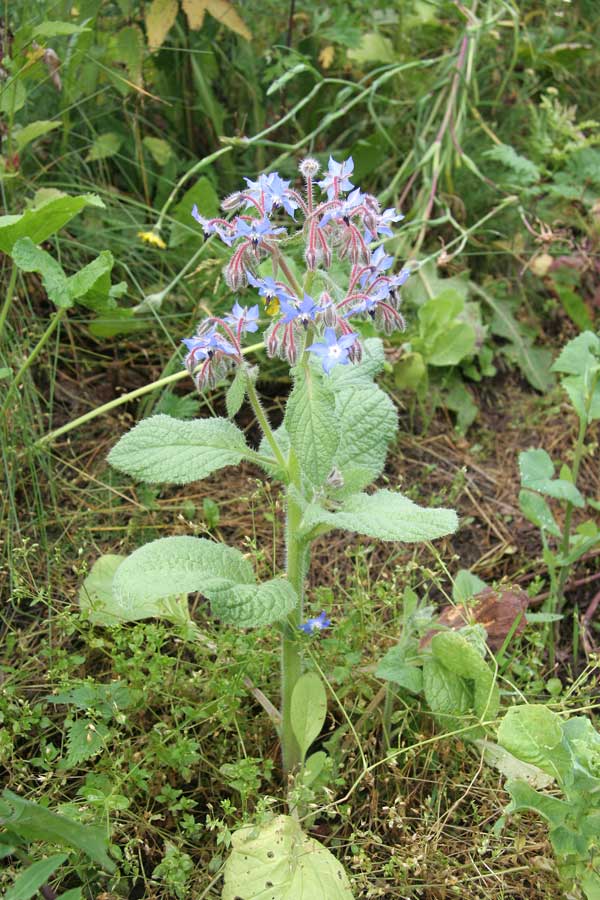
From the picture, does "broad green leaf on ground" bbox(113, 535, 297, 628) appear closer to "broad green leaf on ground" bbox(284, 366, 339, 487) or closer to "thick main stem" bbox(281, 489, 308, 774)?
"thick main stem" bbox(281, 489, 308, 774)

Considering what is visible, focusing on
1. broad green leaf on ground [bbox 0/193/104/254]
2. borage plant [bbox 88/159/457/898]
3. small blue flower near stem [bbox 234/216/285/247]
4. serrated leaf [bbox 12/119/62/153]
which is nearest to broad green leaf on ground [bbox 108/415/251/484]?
borage plant [bbox 88/159/457/898]

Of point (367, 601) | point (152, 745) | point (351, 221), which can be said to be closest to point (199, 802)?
point (152, 745)

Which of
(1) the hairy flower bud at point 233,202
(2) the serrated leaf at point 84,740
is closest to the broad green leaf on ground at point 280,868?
(2) the serrated leaf at point 84,740

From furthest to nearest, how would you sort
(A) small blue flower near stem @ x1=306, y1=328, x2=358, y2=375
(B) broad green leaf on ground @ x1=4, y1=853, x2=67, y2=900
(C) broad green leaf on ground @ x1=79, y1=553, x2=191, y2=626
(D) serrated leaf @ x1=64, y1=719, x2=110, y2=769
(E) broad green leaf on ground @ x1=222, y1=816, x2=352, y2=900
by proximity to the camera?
(C) broad green leaf on ground @ x1=79, y1=553, x2=191, y2=626, (D) serrated leaf @ x1=64, y1=719, x2=110, y2=769, (E) broad green leaf on ground @ x1=222, y1=816, x2=352, y2=900, (A) small blue flower near stem @ x1=306, y1=328, x2=358, y2=375, (B) broad green leaf on ground @ x1=4, y1=853, x2=67, y2=900

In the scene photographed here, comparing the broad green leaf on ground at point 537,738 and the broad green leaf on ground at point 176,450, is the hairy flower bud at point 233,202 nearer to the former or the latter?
the broad green leaf on ground at point 176,450

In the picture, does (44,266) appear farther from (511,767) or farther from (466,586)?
(511,767)
